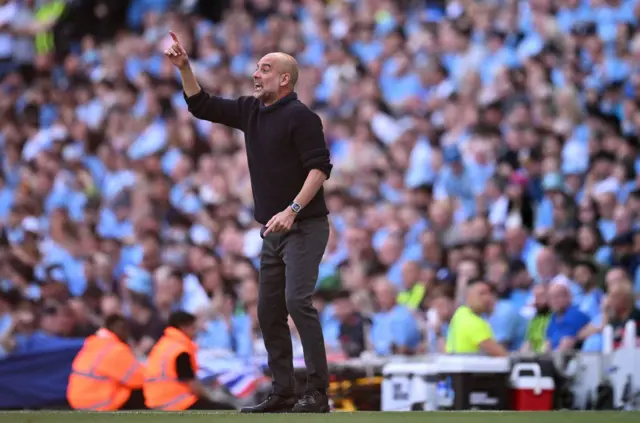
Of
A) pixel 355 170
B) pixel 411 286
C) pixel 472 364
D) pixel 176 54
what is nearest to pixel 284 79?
pixel 176 54

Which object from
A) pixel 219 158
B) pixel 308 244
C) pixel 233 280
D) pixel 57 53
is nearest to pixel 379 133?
pixel 219 158

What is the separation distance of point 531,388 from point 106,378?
110 inches

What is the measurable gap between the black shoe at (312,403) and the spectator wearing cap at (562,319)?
4.01m

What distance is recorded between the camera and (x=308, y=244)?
5.75m

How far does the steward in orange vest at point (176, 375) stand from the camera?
8328 mm

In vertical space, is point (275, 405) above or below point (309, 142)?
below

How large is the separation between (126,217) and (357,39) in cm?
325

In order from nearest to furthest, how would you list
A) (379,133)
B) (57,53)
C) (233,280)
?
(233,280)
(379,133)
(57,53)

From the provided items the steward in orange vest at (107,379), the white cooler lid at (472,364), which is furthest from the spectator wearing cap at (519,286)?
the steward in orange vest at (107,379)

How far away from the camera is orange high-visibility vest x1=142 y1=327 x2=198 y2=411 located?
8320 millimetres

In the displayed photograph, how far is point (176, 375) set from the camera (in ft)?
27.4

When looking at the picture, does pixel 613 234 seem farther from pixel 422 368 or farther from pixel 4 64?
pixel 4 64

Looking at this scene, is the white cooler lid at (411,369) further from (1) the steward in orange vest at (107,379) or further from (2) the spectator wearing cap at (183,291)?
(2) the spectator wearing cap at (183,291)

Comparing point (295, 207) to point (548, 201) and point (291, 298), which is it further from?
point (548, 201)
